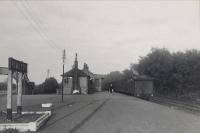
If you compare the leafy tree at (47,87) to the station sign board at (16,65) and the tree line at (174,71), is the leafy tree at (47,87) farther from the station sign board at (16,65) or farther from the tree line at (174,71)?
the station sign board at (16,65)

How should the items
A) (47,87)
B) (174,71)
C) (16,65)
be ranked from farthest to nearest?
(47,87), (174,71), (16,65)

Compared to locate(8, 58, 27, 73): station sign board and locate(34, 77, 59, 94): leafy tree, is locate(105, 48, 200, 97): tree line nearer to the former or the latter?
locate(34, 77, 59, 94): leafy tree

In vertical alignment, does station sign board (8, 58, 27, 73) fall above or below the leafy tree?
above

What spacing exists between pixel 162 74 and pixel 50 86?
2952 centimetres

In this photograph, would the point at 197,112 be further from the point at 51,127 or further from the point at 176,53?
the point at 176,53

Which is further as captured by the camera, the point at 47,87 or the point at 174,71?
the point at 47,87

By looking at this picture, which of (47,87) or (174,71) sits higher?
(174,71)

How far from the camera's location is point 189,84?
6525cm

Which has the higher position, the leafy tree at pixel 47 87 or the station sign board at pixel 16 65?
the station sign board at pixel 16 65

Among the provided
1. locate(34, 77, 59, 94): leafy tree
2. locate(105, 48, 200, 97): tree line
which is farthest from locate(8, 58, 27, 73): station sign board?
locate(34, 77, 59, 94): leafy tree

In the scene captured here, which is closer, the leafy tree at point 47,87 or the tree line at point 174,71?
the tree line at point 174,71

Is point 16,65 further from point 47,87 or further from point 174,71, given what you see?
point 47,87

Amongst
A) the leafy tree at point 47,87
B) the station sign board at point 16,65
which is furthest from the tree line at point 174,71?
the station sign board at point 16,65

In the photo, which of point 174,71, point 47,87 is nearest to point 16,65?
point 174,71
